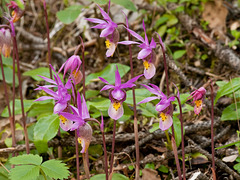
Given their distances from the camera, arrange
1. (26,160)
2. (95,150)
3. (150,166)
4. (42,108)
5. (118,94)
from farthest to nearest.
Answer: (42,108) → (95,150) → (150,166) → (26,160) → (118,94)

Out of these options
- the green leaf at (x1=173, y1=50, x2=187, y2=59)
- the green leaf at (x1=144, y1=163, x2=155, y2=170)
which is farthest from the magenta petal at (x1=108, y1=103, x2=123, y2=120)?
the green leaf at (x1=173, y1=50, x2=187, y2=59)

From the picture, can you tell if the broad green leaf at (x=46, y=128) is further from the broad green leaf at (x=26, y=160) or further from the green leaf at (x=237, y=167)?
the green leaf at (x=237, y=167)

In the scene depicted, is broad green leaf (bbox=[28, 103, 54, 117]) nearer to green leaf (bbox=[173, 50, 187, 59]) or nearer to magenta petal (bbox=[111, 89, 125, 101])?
magenta petal (bbox=[111, 89, 125, 101])

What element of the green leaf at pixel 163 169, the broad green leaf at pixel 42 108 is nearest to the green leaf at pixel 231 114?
the green leaf at pixel 163 169

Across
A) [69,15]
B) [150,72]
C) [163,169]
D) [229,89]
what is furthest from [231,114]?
[69,15]

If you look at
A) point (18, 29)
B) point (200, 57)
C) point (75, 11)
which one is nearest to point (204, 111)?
point (200, 57)

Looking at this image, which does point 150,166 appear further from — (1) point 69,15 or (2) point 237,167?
(1) point 69,15
